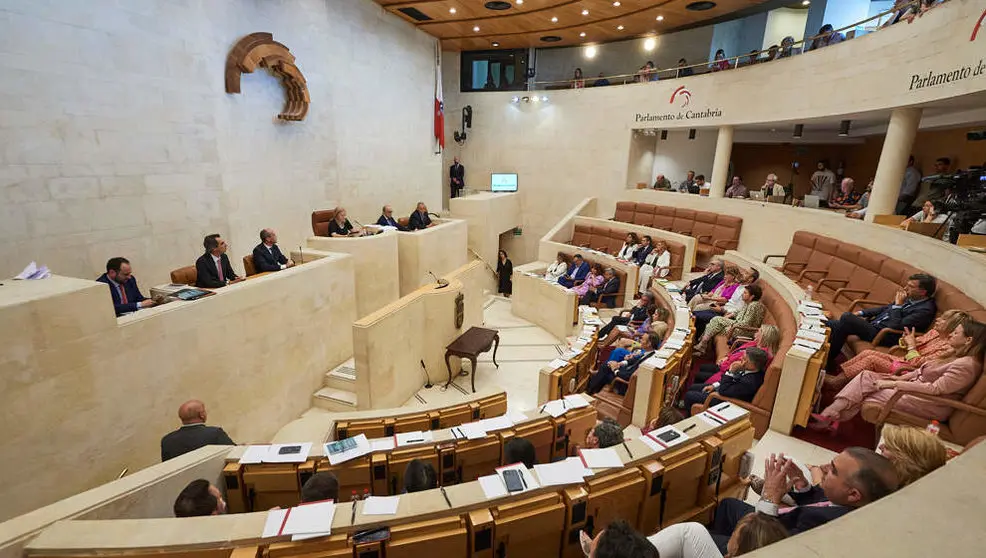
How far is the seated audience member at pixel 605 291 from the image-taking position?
27.5ft

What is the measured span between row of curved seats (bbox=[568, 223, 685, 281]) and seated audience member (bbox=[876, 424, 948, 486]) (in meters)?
6.77

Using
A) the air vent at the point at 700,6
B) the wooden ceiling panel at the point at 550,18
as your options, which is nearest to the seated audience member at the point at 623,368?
the wooden ceiling panel at the point at 550,18

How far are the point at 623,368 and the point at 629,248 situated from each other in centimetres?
517

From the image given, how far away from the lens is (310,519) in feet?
6.18

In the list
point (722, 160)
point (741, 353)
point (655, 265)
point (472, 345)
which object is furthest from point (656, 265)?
point (741, 353)

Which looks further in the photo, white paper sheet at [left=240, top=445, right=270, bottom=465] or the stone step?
the stone step

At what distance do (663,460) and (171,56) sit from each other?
276 inches

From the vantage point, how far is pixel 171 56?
18.8 ft

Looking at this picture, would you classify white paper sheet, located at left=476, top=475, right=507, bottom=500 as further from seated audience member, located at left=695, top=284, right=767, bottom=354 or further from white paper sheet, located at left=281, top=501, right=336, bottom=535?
seated audience member, located at left=695, top=284, right=767, bottom=354

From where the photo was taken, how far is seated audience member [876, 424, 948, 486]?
1.83m

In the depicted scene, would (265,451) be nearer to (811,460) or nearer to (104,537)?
(104,537)

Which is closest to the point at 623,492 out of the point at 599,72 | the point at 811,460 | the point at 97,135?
the point at 811,460

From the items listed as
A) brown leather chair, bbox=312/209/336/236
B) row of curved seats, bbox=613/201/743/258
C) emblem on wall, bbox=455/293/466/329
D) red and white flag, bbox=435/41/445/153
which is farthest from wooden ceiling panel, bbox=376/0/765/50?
emblem on wall, bbox=455/293/466/329

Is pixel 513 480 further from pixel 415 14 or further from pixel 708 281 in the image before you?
pixel 415 14
